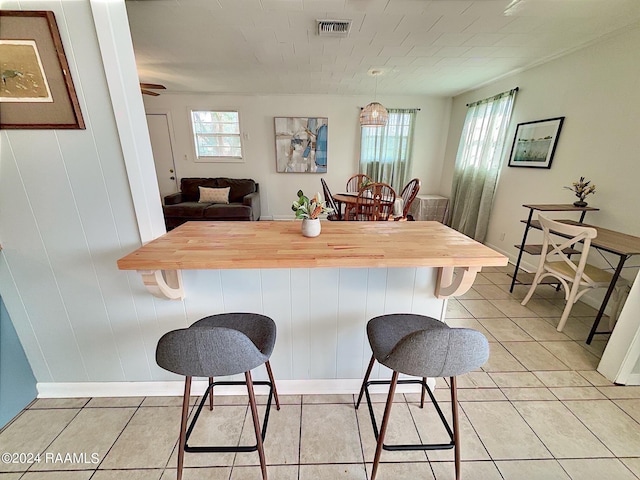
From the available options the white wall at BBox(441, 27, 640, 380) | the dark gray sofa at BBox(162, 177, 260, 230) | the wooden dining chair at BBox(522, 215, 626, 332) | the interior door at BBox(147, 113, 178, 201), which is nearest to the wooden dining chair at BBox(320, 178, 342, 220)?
the dark gray sofa at BBox(162, 177, 260, 230)

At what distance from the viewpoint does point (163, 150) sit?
490 centimetres

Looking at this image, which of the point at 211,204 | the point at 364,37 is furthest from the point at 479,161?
the point at 211,204

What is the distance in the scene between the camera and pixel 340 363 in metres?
1.46

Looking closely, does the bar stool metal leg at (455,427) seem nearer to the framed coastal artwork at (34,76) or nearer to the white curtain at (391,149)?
the framed coastal artwork at (34,76)

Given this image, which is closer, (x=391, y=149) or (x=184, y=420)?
(x=184, y=420)

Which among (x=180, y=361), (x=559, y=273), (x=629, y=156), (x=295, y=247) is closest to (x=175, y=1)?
(x=295, y=247)

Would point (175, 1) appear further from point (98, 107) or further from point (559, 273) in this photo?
point (559, 273)

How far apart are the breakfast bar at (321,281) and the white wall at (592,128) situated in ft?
4.46

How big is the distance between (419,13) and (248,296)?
243 cm

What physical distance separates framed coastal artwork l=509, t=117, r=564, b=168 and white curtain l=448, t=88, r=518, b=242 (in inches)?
8.8

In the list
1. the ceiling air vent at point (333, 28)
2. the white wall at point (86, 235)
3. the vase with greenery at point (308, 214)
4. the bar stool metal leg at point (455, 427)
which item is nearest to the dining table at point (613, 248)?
the bar stool metal leg at point (455, 427)

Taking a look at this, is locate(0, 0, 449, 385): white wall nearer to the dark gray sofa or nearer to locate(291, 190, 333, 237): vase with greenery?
locate(291, 190, 333, 237): vase with greenery

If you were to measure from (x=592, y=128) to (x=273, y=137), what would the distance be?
4359 millimetres

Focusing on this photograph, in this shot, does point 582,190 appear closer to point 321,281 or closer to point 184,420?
point 321,281
